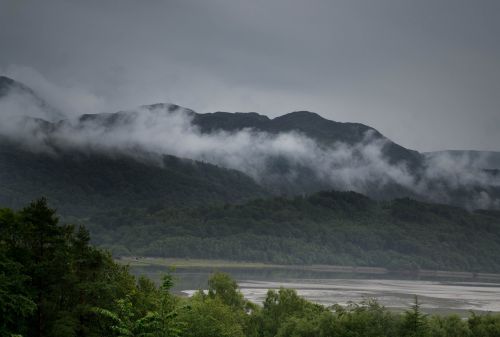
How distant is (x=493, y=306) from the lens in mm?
160125

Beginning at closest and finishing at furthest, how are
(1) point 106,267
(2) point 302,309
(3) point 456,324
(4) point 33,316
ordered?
(4) point 33,316 → (1) point 106,267 → (3) point 456,324 → (2) point 302,309

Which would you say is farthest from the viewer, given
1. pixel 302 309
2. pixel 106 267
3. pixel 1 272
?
pixel 302 309

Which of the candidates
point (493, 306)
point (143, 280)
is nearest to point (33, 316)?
point (143, 280)

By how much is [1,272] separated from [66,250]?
6572mm

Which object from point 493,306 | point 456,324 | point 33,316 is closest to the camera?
point 33,316

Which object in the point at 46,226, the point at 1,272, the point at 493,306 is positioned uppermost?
the point at 46,226

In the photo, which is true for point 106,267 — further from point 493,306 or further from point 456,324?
point 493,306

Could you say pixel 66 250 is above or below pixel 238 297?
above

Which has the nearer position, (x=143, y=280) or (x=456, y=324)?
(x=143, y=280)

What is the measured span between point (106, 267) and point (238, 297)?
46.7 meters

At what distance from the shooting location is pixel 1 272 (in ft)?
117

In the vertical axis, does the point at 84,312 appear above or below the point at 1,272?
below

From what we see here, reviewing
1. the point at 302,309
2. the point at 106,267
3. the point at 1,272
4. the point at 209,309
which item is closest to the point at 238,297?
the point at 302,309

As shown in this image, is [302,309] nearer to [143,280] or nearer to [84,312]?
[143,280]
